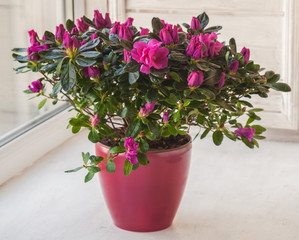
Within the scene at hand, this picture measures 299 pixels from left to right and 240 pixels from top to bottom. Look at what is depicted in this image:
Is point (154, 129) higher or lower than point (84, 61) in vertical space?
lower

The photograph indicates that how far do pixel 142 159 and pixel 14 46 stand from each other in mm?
938

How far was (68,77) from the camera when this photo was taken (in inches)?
43.2

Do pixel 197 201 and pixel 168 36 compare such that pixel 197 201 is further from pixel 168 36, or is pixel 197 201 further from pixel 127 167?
pixel 168 36

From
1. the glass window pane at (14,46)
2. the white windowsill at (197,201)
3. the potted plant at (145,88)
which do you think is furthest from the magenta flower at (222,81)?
the glass window pane at (14,46)

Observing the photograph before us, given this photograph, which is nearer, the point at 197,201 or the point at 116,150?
the point at 116,150

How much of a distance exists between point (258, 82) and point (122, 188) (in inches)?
17.0

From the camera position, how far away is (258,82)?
1238 mm

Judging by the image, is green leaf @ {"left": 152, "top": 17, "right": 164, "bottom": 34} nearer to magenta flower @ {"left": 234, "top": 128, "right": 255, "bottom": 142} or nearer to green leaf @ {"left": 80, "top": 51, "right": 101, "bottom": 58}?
green leaf @ {"left": 80, "top": 51, "right": 101, "bottom": 58}

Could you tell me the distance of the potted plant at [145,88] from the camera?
1.10 metres

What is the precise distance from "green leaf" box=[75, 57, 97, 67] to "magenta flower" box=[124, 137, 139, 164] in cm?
19

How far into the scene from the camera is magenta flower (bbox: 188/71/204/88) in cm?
107

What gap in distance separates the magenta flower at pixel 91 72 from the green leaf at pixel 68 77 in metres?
0.05

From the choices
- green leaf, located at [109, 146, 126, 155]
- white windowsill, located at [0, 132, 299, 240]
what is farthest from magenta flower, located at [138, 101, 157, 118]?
white windowsill, located at [0, 132, 299, 240]

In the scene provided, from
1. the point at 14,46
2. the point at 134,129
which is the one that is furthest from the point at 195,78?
the point at 14,46
